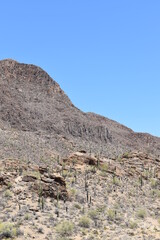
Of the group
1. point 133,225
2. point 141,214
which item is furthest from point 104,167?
point 133,225

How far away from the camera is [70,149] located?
196ft

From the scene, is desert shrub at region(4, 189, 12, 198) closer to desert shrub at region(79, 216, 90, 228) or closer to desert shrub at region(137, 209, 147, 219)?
desert shrub at region(79, 216, 90, 228)

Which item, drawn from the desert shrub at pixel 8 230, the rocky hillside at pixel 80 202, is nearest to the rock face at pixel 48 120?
the rocky hillside at pixel 80 202

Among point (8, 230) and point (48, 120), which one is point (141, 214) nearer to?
point (8, 230)

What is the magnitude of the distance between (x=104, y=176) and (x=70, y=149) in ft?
110

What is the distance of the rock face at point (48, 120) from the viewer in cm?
6475

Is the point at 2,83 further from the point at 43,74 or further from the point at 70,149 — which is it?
the point at 70,149

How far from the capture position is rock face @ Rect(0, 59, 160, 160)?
2549 inches

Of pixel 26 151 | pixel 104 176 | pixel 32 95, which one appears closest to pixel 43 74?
pixel 32 95

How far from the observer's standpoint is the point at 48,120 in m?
78.9

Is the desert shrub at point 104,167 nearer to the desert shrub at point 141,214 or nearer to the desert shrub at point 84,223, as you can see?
the desert shrub at point 141,214

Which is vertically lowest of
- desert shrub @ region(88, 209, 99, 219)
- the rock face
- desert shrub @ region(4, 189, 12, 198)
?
desert shrub @ region(88, 209, 99, 219)

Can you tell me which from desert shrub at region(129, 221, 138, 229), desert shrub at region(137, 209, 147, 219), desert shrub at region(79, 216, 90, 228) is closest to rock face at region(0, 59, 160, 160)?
desert shrub at region(137, 209, 147, 219)

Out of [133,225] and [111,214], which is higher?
[111,214]
